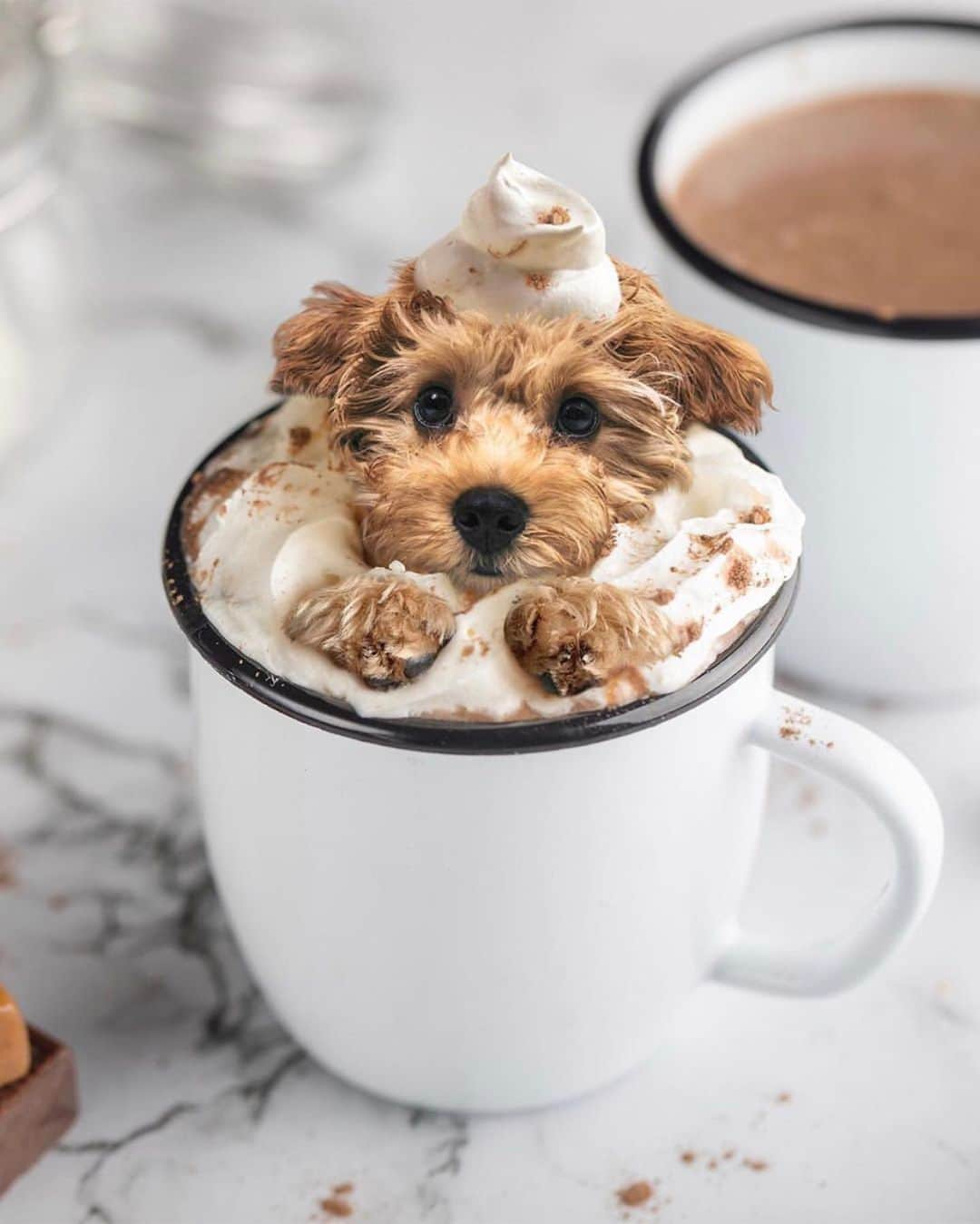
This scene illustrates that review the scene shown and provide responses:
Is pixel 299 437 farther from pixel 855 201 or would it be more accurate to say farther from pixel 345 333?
pixel 855 201

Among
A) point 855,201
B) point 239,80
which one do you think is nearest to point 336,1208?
point 855,201

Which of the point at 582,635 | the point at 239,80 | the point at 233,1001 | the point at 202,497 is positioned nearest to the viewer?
the point at 582,635

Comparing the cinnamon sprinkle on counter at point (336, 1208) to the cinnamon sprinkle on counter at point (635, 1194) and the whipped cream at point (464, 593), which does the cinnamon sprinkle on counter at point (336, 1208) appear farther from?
the whipped cream at point (464, 593)

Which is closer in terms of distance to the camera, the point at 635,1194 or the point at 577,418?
the point at 577,418

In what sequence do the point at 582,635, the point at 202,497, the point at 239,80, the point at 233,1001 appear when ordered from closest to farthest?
the point at 582,635, the point at 202,497, the point at 233,1001, the point at 239,80

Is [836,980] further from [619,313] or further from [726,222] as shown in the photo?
[726,222]

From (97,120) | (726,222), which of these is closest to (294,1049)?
(726,222)

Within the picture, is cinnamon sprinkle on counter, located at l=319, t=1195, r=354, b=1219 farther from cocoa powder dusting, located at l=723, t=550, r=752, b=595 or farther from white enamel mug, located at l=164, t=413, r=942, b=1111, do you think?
cocoa powder dusting, located at l=723, t=550, r=752, b=595
